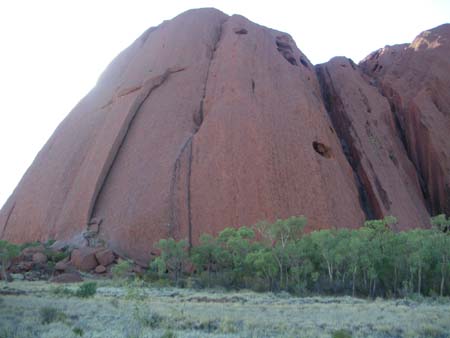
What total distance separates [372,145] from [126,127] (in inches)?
713

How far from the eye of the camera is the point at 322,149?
33.5 meters

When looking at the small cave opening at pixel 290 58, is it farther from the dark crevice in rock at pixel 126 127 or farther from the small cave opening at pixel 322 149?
the small cave opening at pixel 322 149

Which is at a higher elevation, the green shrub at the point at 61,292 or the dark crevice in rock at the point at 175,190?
the dark crevice in rock at the point at 175,190

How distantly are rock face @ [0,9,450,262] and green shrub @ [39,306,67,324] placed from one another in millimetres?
14259

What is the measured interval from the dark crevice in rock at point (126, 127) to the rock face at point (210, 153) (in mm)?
77

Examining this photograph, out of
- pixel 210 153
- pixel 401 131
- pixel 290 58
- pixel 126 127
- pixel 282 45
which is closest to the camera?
pixel 210 153

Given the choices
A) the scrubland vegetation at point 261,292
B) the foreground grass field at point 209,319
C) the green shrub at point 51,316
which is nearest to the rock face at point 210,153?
the scrubland vegetation at point 261,292

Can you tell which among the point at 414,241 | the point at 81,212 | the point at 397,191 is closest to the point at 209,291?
the point at 414,241

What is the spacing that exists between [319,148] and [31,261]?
1823cm

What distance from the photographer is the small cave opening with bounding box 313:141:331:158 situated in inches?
1312

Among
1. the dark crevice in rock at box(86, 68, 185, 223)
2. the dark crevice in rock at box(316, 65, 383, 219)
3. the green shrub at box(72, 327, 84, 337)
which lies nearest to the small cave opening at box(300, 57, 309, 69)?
the dark crevice in rock at box(316, 65, 383, 219)

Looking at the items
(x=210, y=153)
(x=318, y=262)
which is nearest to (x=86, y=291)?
(x=318, y=262)

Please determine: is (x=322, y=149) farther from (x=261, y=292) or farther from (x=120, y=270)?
(x=120, y=270)

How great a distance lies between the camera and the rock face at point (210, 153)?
28312 mm
